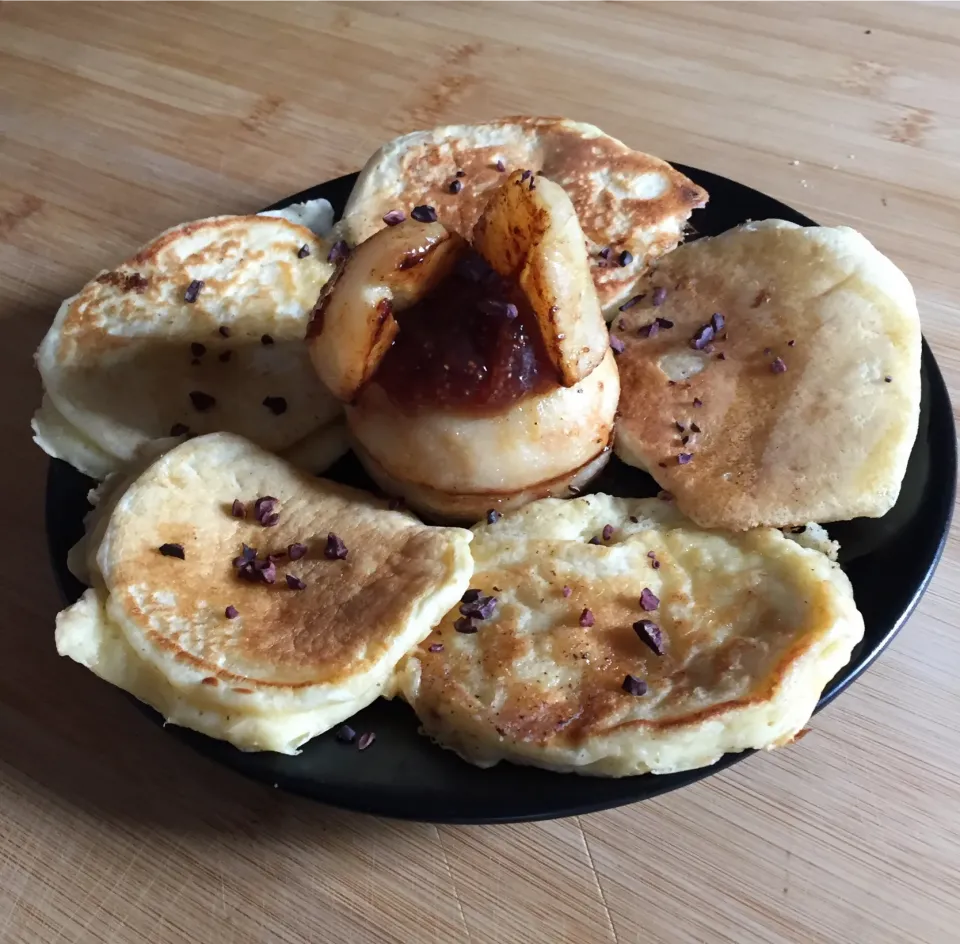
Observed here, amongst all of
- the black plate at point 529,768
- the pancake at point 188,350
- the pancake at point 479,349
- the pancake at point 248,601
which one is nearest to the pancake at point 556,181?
the pancake at point 188,350

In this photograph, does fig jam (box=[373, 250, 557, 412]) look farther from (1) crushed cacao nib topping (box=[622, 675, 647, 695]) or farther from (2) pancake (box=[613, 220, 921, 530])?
(1) crushed cacao nib topping (box=[622, 675, 647, 695])

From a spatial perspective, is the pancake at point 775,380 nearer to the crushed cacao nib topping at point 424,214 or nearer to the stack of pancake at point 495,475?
the stack of pancake at point 495,475

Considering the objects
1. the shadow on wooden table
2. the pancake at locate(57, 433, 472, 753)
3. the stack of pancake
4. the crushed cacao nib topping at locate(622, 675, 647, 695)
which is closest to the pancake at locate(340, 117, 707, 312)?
the stack of pancake

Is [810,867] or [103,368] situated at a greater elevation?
[103,368]

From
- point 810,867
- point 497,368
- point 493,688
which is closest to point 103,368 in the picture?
point 497,368

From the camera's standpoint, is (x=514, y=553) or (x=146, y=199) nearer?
(x=514, y=553)

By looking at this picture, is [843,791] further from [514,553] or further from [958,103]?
[958,103]
